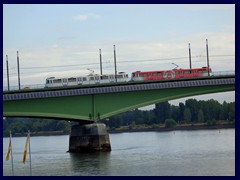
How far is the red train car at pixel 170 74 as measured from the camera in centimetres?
8569

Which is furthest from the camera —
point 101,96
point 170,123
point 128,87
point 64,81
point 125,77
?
point 170,123

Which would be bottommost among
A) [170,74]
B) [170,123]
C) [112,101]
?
→ [170,123]

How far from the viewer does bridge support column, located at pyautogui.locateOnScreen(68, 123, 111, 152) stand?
79062mm

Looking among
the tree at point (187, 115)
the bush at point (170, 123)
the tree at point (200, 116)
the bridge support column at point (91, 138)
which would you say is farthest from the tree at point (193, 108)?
the bridge support column at point (91, 138)

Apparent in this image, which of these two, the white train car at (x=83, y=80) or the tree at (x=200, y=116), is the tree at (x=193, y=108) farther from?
the white train car at (x=83, y=80)

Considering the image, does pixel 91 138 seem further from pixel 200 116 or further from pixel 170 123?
pixel 170 123

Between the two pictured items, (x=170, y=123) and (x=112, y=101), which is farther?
(x=170, y=123)

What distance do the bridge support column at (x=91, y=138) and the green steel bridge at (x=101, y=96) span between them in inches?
56.5

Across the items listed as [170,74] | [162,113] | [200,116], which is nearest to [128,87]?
[170,74]

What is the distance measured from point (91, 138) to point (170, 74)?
13.4m

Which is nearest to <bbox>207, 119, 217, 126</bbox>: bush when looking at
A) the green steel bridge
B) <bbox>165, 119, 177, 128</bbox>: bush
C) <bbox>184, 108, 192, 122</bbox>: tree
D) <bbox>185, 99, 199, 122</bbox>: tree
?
<bbox>184, 108, 192, 122</bbox>: tree

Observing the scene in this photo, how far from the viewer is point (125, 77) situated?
3386 inches

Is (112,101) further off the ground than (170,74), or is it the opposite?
(170,74)
